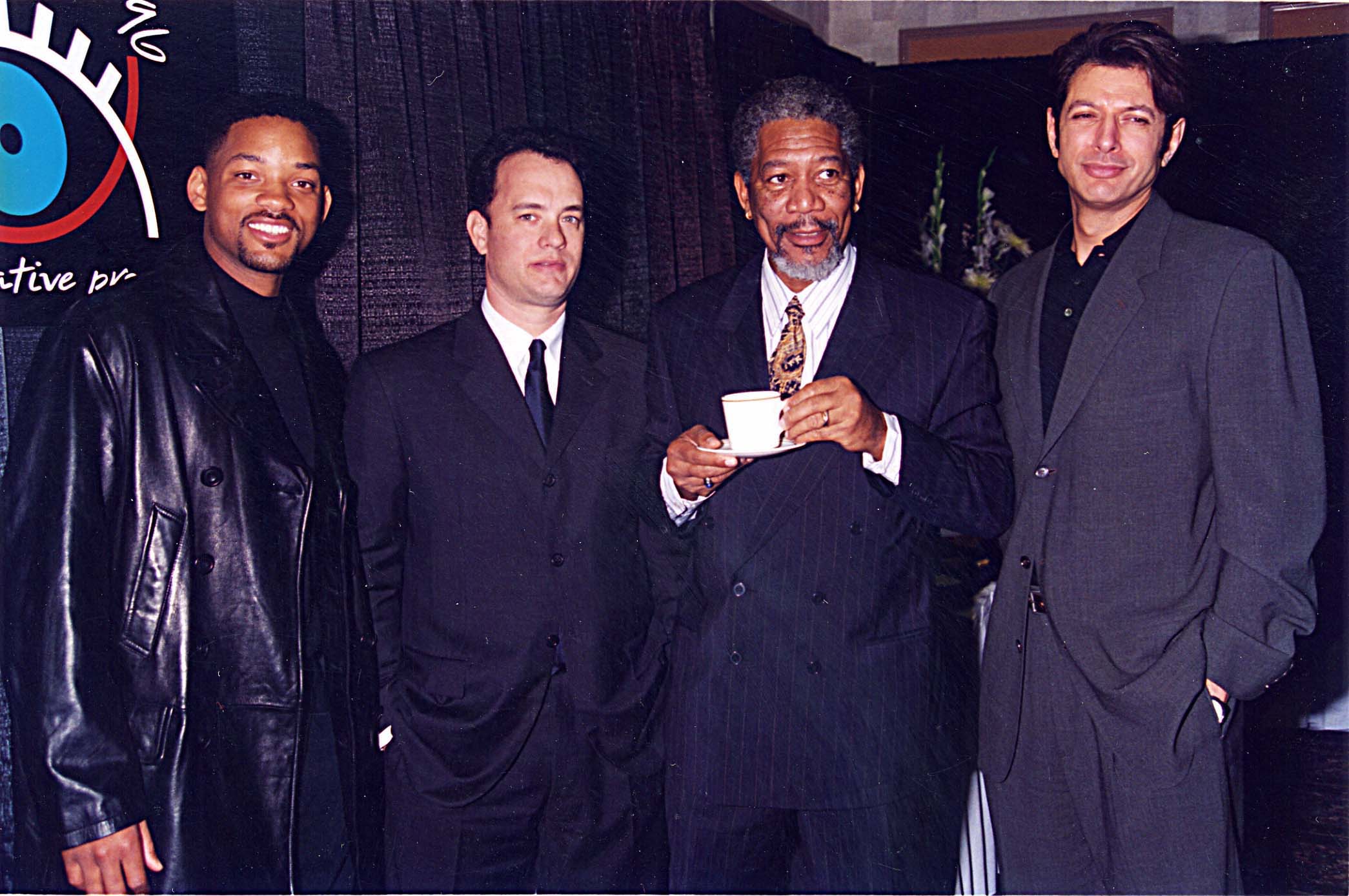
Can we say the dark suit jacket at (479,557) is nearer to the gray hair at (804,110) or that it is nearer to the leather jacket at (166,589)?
the leather jacket at (166,589)

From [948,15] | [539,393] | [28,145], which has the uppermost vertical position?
[948,15]

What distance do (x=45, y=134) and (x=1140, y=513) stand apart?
1862 millimetres

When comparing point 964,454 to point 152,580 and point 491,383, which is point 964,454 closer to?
point 491,383

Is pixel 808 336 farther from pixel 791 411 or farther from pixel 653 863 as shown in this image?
pixel 653 863

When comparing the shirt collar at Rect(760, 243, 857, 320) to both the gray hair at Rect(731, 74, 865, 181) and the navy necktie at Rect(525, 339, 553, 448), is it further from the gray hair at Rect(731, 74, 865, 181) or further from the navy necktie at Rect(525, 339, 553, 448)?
the navy necktie at Rect(525, 339, 553, 448)

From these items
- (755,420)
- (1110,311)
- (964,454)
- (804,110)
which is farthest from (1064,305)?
(755,420)

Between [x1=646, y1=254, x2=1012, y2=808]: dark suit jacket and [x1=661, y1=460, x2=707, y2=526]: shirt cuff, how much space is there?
0.02 meters

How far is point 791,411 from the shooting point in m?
1.59

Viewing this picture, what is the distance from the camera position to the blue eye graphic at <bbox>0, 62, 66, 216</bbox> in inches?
67.3

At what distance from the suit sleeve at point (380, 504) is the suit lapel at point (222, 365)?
110mm

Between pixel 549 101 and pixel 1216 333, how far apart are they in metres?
1.19

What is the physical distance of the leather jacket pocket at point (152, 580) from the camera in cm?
167

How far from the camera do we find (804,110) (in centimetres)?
182

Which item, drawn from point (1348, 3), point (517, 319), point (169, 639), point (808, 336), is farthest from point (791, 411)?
point (1348, 3)
